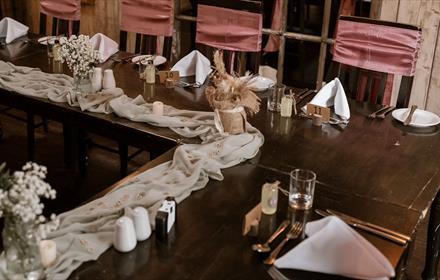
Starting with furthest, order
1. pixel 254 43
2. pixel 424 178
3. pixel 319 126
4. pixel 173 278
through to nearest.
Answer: pixel 254 43
pixel 319 126
pixel 424 178
pixel 173 278

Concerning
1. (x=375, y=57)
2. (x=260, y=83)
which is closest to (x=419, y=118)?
(x=375, y=57)

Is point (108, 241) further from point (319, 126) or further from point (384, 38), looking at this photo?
point (384, 38)

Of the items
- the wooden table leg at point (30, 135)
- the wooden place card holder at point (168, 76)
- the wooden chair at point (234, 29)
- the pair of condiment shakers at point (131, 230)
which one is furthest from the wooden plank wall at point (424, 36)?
the pair of condiment shakers at point (131, 230)

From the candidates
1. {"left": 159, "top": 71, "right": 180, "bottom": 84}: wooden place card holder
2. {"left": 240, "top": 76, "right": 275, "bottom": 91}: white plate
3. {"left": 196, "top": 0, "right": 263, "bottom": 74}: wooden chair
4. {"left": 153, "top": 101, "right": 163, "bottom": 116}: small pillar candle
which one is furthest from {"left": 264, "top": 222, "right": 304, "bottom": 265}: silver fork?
{"left": 196, "top": 0, "right": 263, "bottom": 74}: wooden chair

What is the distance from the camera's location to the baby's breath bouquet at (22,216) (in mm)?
1059

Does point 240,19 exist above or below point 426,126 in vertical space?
above

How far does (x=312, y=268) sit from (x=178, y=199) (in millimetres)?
461

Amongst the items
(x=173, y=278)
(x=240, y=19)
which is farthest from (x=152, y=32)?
(x=173, y=278)

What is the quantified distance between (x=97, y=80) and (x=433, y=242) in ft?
5.18

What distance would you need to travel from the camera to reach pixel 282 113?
224 cm

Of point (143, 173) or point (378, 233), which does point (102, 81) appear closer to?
point (143, 173)

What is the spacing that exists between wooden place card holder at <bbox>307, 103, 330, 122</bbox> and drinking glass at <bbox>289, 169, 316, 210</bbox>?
631 millimetres

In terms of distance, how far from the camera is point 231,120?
1951 millimetres

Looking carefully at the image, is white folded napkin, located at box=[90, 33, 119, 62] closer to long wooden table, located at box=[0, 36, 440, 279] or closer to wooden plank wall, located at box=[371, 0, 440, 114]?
long wooden table, located at box=[0, 36, 440, 279]
